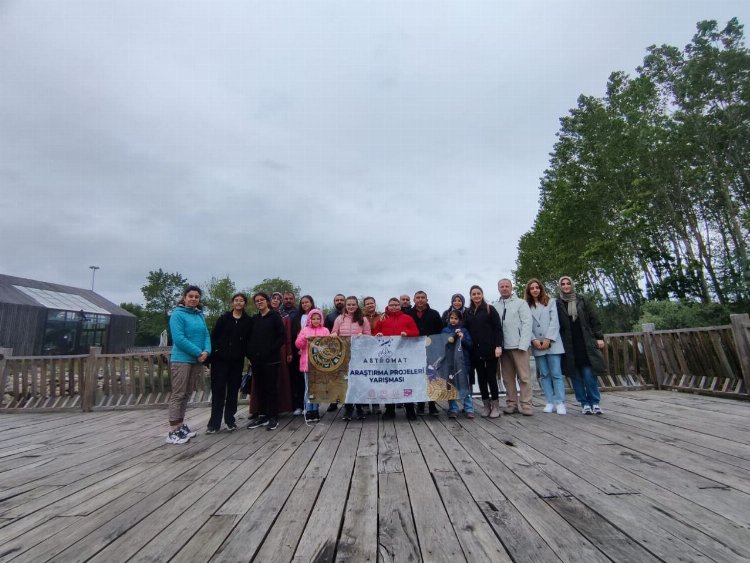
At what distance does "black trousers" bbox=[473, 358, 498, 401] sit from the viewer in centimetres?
521

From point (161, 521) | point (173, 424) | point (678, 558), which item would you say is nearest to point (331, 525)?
point (161, 521)

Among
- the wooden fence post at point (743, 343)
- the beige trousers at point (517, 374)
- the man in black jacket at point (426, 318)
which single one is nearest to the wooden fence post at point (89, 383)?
the man in black jacket at point (426, 318)

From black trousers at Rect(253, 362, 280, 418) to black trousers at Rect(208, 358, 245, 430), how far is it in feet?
0.85

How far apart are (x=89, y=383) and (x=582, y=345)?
9.06 metres

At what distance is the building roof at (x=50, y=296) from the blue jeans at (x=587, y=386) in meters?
33.9

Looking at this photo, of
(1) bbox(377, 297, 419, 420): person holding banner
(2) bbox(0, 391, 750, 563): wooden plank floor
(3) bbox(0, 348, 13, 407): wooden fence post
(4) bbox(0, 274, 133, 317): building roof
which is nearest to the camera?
(2) bbox(0, 391, 750, 563): wooden plank floor

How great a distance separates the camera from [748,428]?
3.96 metres

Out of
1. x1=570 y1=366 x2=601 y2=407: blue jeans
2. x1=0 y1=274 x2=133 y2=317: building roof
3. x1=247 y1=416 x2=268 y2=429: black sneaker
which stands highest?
x1=0 y1=274 x2=133 y2=317: building roof

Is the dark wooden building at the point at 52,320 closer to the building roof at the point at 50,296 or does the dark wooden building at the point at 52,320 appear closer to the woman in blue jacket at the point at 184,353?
the building roof at the point at 50,296

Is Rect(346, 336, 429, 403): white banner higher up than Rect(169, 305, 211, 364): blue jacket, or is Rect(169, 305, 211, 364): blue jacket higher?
Rect(169, 305, 211, 364): blue jacket

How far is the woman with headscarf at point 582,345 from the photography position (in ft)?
17.0

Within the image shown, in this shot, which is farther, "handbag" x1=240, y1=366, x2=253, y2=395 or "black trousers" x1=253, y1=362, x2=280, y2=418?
"handbag" x1=240, y1=366, x2=253, y2=395

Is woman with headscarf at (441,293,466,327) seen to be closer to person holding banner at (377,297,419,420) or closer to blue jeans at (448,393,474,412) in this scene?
person holding banner at (377,297,419,420)

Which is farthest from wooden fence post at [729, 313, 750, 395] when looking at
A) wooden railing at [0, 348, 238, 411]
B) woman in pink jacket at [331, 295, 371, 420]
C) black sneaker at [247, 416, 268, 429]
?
wooden railing at [0, 348, 238, 411]
